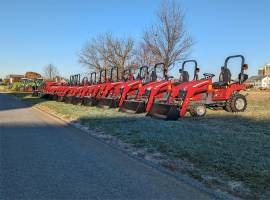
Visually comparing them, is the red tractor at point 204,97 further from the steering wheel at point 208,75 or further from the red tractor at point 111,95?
the red tractor at point 111,95

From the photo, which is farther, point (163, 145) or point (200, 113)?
point (200, 113)

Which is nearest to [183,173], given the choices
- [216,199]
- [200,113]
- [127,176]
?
[127,176]

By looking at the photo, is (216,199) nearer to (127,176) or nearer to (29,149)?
(127,176)

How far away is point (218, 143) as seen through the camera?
8.37 metres

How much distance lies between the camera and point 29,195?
5141 millimetres

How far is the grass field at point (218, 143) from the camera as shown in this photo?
5.78 meters

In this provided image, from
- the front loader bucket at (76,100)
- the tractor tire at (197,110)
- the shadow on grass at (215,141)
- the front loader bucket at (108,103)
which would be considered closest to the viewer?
the shadow on grass at (215,141)

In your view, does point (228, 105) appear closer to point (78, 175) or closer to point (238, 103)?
point (238, 103)

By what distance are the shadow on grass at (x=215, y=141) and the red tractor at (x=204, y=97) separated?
752 mm

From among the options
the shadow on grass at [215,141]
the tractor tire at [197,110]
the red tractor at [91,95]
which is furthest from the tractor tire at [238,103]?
the red tractor at [91,95]

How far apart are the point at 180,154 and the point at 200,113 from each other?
6769mm

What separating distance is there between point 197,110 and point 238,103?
220 cm

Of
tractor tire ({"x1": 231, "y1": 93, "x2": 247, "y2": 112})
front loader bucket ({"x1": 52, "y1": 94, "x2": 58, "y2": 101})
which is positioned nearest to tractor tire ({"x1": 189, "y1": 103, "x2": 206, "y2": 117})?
tractor tire ({"x1": 231, "y1": 93, "x2": 247, "y2": 112})

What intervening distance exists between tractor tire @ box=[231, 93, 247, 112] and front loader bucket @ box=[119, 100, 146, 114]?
3337 mm
